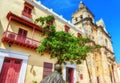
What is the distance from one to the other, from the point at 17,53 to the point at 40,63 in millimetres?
2827

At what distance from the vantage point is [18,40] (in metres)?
10.9

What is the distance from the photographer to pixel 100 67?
21.5 meters

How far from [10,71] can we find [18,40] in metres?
2.86


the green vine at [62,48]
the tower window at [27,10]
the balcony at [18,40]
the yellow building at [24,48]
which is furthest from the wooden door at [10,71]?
the tower window at [27,10]

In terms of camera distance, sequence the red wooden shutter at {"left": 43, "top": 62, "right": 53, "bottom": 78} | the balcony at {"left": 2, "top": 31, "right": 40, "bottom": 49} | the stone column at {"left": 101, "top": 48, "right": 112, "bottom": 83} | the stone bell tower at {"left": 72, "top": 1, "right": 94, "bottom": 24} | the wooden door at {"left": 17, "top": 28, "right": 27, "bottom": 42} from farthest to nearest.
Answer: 1. the stone bell tower at {"left": 72, "top": 1, "right": 94, "bottom": 24}
2. the stone column at {"left": 101, "top": 48, "right": 112, "bottom": 83}
3. the red wooden shutter at {"left": 43, "top": 62, "right": 53, "bottom": 78}
4. the wooden door at {"left": 17, "top": 28, "right": 27, "bottom": 42}
5. the balcony at {"left": 2, "top": 31, "right": 40, "bottom": 49}

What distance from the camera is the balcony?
1022 cm

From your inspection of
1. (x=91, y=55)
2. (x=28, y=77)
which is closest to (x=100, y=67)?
(x=91, y=55)

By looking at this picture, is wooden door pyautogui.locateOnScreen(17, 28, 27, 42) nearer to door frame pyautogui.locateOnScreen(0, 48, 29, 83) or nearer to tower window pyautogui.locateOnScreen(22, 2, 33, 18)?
door frame pyautogui.locateOnScreen(0, 48, 29, 83)

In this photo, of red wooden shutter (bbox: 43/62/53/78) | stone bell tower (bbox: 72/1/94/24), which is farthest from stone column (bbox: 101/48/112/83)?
red wooden shutter (bbox: 43/62/53/78)

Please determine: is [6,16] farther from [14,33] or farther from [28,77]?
[28,77]

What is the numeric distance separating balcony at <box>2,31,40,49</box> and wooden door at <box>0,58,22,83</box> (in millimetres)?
1659

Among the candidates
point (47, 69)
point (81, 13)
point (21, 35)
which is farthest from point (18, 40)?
point (81, 13)

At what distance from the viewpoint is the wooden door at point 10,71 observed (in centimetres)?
981

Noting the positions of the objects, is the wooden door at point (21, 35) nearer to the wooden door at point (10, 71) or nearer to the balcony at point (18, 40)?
the balcony at point (18, 40)
